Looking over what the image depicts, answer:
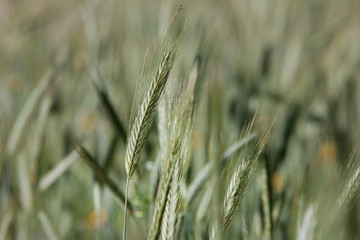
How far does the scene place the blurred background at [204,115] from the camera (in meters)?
0.49

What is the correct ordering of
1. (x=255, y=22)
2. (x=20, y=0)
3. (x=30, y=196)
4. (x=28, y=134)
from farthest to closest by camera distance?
(x=20, y=0)
(x=255, y=22)
(x=28, y=134)
(x=30, y=196)

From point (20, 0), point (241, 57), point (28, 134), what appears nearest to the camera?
point (28, 134)

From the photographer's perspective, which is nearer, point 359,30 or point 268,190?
point 268,190

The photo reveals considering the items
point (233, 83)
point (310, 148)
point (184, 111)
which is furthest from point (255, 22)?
point (184, 111)

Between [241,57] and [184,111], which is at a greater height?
[184,111]

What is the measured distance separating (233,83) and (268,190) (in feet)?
1.35

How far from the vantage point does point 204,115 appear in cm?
74

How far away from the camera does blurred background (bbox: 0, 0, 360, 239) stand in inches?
19.2

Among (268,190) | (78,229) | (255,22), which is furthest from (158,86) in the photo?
(255,22)

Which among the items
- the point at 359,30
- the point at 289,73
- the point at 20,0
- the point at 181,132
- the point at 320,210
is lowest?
the point at 359,30

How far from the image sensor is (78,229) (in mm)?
718

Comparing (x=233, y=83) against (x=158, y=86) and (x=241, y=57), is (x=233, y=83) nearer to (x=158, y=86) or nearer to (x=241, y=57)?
(x=241, y=57)

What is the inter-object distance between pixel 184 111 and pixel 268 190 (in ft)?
0.44

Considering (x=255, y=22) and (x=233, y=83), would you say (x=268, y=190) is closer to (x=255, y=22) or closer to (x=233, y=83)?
(x=233, y=83)
